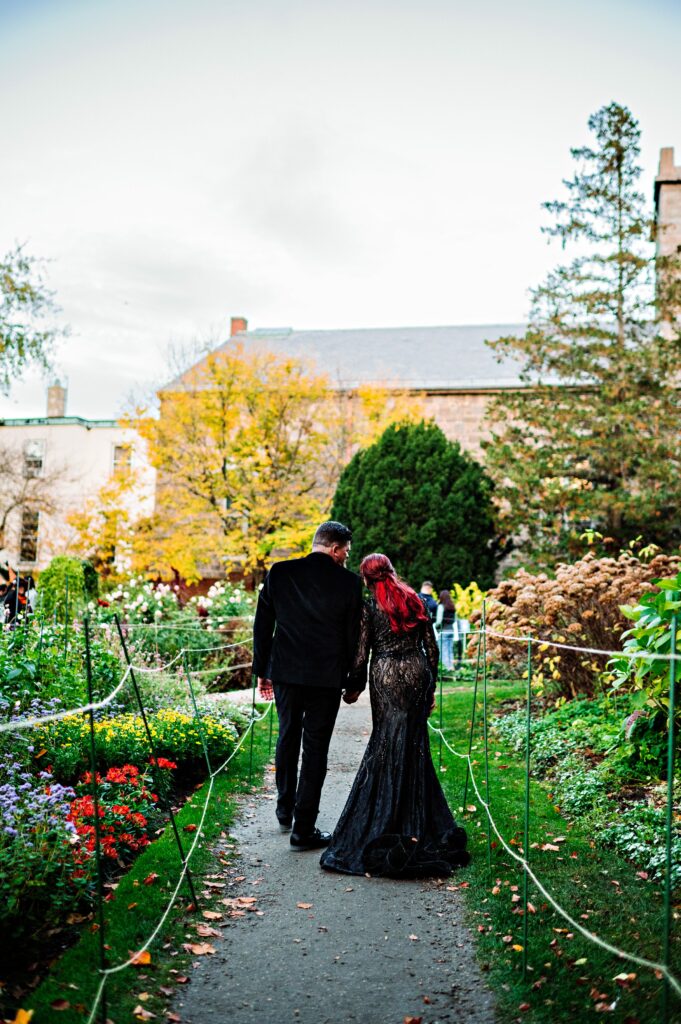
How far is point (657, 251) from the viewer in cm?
2100

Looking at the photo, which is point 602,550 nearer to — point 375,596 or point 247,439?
point 247,439

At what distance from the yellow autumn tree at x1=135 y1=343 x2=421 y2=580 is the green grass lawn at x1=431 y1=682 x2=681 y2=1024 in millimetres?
15543

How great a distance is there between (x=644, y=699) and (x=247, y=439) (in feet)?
56.9

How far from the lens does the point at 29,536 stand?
30.5 meters

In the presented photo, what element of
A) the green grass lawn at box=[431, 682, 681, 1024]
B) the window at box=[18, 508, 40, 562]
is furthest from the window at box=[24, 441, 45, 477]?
the green grass lawn at box=[431, 682, 681, 1024]

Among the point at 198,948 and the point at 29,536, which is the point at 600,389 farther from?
the point at 29,536

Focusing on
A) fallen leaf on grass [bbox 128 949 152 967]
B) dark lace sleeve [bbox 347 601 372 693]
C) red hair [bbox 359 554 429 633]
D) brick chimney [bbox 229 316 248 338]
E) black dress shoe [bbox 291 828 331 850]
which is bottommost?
black dress shoe [bbox 291 828 331 850]

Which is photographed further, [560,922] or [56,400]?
[56,400]

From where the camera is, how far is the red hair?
4844mm

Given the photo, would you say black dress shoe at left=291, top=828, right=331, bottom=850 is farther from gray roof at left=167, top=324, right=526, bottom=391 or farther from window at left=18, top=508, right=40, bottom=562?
window at left=18, top=508, right=40, bottom=562

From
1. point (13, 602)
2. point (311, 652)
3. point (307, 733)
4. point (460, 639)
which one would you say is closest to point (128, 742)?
point (307, 733)

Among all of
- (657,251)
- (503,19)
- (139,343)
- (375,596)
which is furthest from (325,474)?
(375,596)

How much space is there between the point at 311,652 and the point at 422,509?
13332mm

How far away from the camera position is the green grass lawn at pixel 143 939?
2.97 metres
